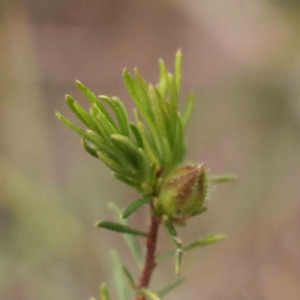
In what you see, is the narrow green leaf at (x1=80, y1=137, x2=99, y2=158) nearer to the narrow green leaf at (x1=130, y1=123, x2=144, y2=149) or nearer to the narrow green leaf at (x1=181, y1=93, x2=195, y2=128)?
the narrow green leaf at (x1=130, y1=123, x2=144, y2=149)

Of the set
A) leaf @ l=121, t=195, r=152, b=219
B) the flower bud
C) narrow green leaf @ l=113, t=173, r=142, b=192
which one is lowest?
the flower bud

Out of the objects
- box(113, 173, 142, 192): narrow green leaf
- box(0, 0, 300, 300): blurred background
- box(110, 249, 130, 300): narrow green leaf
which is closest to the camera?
box(113, 173, 142, 192): narrow green leaf

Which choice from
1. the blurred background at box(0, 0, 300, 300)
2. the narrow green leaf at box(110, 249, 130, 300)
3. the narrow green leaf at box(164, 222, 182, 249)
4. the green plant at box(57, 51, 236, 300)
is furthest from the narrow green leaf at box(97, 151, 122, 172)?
the blurred background at box(0, 0, 300, 300)

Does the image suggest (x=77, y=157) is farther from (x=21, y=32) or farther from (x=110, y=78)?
(x=21, y=32)

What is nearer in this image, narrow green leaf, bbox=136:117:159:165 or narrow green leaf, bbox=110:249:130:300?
narrow green leaf, bbox=136:117:159:165

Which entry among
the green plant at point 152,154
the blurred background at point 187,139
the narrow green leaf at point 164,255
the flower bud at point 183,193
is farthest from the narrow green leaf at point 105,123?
→ the blurred background at point 187,139

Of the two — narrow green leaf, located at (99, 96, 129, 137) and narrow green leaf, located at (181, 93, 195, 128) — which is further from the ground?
narrow green leaf, located at (99, 96, 129, 137)

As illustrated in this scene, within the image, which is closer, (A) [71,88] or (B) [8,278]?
(B) [8,278]

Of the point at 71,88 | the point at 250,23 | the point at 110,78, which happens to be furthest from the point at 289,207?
the point at 71,88
